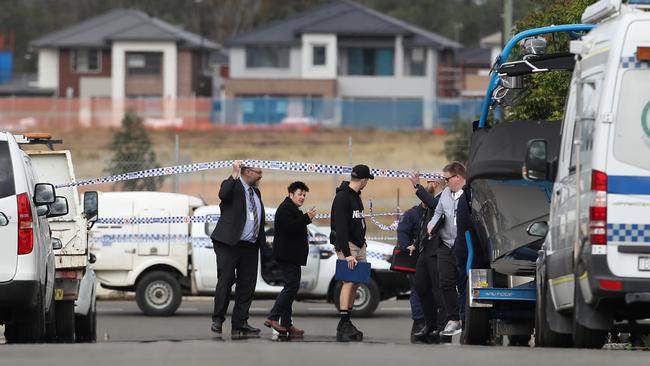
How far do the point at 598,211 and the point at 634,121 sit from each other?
26.0 inches

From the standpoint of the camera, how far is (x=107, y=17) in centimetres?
8300

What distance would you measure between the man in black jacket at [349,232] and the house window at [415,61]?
209 ft

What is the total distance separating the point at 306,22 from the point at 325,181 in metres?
37.2

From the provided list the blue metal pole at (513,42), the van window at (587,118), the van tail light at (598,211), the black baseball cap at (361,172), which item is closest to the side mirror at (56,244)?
the black baseball cap at (361,172)

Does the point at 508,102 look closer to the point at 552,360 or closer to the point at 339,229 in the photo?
the point at 339,229

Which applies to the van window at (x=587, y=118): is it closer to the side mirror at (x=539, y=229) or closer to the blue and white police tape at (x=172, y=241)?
the side mirror at (x=539, y=229)

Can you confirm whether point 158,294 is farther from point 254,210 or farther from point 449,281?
point 449,281

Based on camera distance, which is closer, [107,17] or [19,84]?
[107,17]

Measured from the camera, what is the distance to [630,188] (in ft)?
32.5

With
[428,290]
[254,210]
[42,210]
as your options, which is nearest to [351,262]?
[428,290]

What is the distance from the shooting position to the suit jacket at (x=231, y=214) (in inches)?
597

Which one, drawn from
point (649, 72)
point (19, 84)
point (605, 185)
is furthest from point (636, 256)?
point (19, 84)

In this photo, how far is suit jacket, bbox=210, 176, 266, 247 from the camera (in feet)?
49.8

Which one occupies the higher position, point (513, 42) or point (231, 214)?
point (513, 42)
